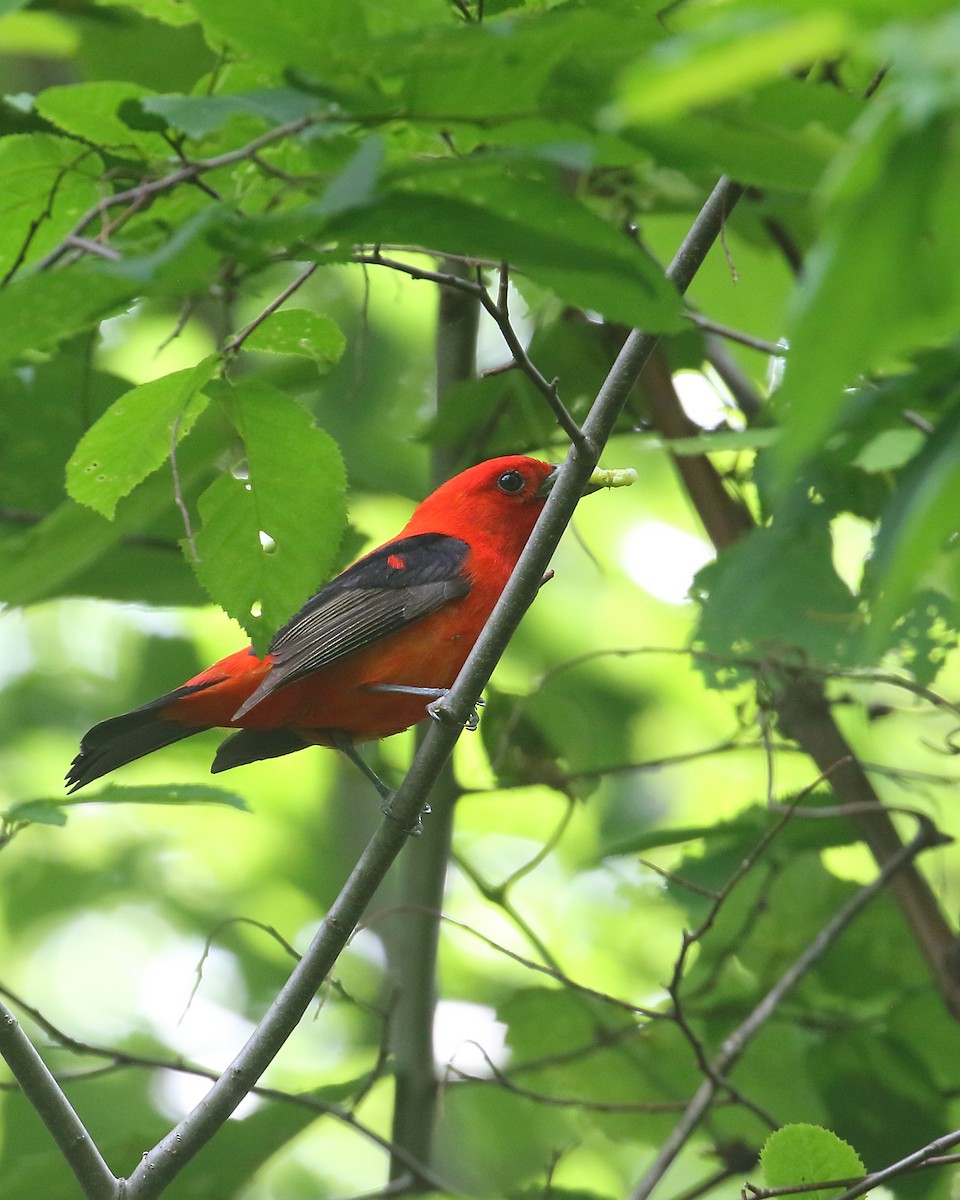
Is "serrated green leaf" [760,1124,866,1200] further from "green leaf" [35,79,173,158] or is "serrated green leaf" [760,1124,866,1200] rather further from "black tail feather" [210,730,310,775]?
"black tail feather" [210,730,310,775]

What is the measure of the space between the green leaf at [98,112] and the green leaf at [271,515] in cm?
47

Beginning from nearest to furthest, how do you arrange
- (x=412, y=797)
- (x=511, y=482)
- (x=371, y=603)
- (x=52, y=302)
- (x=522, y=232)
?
(x=522, y=232), (x=52, y=302), (x=412, y=797), (x=371, y=603), (x=511, y=482)

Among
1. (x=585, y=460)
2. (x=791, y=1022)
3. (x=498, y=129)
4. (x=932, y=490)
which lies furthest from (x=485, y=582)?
(x=932, y=490)

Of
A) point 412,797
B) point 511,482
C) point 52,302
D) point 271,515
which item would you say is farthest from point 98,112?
point 511,482

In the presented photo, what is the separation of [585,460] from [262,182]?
0.74 m

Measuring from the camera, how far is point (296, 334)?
8.29ft

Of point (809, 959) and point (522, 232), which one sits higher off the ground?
point (809, 959)

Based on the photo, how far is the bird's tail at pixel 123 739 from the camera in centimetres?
414

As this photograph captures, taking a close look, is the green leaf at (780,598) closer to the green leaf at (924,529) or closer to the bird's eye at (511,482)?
the green leaf at (924,529)

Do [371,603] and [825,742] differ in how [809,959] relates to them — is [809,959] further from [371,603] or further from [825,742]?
[371,603]

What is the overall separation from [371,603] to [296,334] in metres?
1.88

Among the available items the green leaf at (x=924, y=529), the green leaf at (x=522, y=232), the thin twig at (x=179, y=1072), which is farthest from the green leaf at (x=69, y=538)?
the green leaf at (x=924, y=529)

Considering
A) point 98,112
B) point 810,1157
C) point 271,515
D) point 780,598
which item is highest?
point 98,112

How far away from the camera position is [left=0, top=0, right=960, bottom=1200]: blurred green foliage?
1320mm
